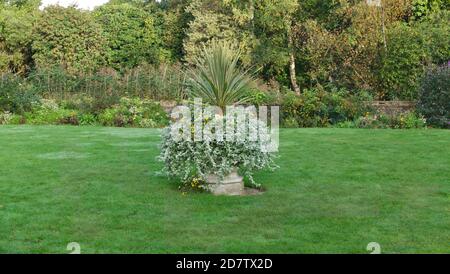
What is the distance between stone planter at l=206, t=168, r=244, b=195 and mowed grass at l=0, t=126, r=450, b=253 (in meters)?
0.17

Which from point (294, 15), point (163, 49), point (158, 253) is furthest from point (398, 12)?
point (158, 253)

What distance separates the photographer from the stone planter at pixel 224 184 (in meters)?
6.41

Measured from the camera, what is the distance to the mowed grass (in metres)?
4.63

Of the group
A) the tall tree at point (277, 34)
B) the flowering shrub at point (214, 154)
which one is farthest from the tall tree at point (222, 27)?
the flowering shrub at point (214, 154)

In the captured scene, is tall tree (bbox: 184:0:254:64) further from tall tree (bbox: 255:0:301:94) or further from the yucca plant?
the yucca plant

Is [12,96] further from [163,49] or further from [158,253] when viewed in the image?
[158,253]

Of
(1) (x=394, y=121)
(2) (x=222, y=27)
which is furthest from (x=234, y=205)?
(2) (x=222, y=27)

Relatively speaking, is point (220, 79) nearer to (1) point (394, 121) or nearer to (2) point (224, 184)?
(2) point (224, 184)

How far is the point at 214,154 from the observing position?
6.21 meters

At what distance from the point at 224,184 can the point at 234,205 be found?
57cm

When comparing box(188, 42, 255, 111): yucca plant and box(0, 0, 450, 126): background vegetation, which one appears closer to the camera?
box(188, 42, 255, 111): yucca plant

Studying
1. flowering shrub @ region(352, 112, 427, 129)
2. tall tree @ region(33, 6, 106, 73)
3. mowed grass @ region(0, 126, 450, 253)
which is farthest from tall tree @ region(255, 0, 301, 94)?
mowed grass @ region(0, 126, 450, 253)

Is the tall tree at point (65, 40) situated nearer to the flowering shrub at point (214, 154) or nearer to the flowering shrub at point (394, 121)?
the flowering shrub at point (394, 121)
